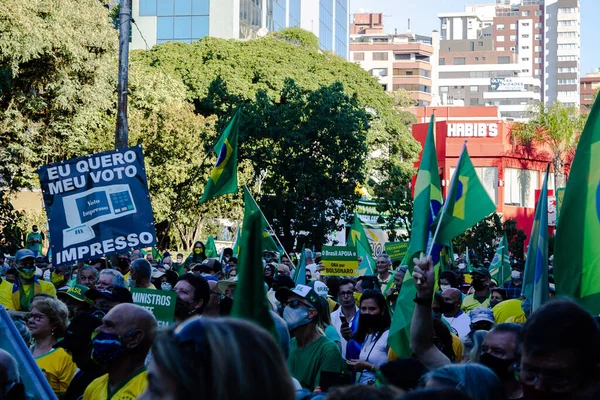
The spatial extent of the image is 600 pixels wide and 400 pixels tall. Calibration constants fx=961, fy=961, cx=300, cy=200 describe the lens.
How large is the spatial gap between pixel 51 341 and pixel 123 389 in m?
1.79

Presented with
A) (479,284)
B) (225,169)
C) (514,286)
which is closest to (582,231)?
(479,284)

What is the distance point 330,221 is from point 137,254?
1210 cm

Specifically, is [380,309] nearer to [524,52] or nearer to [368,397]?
[368,397]

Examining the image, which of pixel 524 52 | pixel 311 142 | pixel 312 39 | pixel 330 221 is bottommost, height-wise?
pixel 330 221

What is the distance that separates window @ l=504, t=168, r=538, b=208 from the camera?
2149 inches

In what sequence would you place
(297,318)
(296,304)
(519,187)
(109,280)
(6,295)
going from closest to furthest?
(297,318)
(296,304)
(109,280)
(6,295)
(519,187)

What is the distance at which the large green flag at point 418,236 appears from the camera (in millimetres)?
5695

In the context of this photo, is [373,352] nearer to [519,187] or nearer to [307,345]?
[307,345]

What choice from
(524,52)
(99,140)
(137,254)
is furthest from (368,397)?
(524,52)

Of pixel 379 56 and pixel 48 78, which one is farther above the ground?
pixel 379 56

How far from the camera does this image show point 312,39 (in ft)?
179

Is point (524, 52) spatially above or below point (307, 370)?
above

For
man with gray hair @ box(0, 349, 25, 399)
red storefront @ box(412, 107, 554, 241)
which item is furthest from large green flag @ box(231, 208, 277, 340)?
red storefront @ box(412, 107, 554, 241)

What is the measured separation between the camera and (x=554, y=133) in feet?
185
